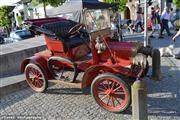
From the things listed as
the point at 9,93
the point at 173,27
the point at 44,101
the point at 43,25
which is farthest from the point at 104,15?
the point at 173,27

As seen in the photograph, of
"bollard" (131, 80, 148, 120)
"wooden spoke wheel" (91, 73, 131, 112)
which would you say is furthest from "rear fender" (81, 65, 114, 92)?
"bollard" (131, 80, 148, 120)

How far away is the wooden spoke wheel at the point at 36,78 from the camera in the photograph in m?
5.20

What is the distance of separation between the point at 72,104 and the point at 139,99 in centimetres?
180

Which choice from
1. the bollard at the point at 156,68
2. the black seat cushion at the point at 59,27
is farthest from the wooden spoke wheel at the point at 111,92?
the black seat cushion at the point at 59,27

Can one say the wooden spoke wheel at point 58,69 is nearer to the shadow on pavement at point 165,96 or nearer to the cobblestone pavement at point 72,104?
the cobblestone pavement at point 72,104

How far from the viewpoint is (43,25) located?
527cm

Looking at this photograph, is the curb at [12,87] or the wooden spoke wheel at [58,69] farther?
the curb at [12,87]

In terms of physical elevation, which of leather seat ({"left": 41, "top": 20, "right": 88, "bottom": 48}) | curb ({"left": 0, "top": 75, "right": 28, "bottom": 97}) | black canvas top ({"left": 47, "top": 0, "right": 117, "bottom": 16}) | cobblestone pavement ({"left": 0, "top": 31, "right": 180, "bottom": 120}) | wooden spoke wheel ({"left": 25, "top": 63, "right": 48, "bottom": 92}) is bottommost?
cobblestone pavement ({"left": 0, "top": 31, "right": 180, "bottom": 120})

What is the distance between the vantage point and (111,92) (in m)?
4.23

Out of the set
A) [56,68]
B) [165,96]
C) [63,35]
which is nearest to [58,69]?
[56,68]

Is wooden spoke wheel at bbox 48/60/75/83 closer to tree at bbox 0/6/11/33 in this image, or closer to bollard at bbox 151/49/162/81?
bollard at bbox 151/49/162/81

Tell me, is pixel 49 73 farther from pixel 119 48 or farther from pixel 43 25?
pixel 119 48

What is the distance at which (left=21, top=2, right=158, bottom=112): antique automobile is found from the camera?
166 inches

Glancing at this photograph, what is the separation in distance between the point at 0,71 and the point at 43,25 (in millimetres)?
2398
